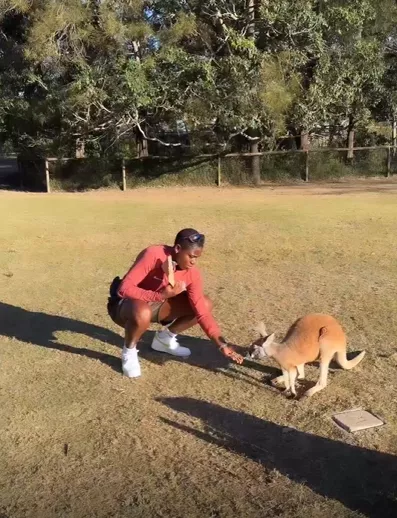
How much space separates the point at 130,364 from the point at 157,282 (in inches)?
25.3

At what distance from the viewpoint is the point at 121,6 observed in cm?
2172

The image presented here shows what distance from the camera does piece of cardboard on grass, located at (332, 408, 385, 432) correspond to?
381cm

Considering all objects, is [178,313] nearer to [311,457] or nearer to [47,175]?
[311,457]

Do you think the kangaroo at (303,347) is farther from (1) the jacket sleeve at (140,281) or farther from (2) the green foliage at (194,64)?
(2) the green foliage at (194,64)

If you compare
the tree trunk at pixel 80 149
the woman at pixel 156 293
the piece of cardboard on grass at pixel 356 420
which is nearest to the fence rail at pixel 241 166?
the tree trunk at pixel 80 149

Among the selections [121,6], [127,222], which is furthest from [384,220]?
[121,6]

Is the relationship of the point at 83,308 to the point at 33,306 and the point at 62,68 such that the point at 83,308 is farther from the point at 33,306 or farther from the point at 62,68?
the point at 62,68

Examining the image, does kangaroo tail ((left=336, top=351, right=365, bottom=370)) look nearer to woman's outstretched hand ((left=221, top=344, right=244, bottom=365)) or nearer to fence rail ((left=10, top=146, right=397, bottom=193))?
woman's outstretched hand ((left=221, top=344, right=244, bottom=365))

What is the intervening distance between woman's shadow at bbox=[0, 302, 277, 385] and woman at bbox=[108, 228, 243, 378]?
1.23 feet

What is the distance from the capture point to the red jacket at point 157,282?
464cm

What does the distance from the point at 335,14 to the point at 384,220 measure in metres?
11.1

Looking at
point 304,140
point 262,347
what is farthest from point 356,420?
point 304,140

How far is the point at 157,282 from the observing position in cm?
478

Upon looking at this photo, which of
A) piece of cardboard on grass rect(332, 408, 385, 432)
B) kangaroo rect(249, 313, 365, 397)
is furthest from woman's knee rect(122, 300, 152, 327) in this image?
piece of cardboard on grass rect(332, 408, 385, 432)
